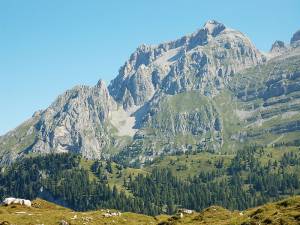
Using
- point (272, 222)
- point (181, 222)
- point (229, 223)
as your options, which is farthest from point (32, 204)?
point (272, 222)

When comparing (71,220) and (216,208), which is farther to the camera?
(216,208)

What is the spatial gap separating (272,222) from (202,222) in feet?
108

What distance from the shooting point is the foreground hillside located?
286ft

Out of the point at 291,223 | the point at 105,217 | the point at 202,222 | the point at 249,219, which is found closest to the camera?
the point at 291,223

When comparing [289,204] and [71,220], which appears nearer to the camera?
[289,204]

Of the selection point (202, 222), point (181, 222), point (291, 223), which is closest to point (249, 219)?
point (291, 223)

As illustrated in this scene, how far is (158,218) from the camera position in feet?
499

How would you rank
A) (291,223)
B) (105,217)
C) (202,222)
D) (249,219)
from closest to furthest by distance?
(291,223) → (249,219) → (202,222) → (105,217)

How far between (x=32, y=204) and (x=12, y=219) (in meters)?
39.8

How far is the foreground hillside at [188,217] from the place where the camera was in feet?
286

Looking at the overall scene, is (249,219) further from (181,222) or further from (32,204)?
(32,204)

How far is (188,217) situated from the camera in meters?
125

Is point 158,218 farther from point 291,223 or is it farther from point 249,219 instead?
point 291,223

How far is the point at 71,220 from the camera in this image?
11956cm
